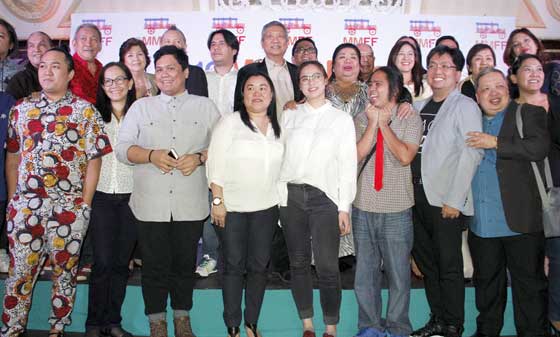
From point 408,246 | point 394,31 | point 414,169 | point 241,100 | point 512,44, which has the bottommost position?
point 408,246

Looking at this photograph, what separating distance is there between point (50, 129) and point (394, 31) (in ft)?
13.1

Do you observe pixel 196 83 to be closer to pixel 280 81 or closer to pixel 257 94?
pixel 280 81

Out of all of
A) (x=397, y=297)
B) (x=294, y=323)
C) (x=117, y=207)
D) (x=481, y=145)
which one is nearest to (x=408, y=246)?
(x=397, y=297)

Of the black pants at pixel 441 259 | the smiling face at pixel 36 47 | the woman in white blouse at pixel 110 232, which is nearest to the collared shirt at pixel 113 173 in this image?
the woman in white blouse at pixel 110 232

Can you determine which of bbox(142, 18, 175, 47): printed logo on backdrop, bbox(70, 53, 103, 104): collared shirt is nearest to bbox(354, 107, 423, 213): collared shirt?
bbox(70, 53, 103, 104): collared shirt

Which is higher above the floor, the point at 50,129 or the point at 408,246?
the point at 50,129

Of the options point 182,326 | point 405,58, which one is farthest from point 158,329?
point 405,58

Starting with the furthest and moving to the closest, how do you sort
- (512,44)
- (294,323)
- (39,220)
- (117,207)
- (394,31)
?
(394,31)
(512,44)
(294,323)
(117,207)
(39,220)

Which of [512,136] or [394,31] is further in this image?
[394,31]

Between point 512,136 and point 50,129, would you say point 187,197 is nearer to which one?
point 50,129

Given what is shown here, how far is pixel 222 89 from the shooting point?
12.5 feet

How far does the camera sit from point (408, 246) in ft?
9.12

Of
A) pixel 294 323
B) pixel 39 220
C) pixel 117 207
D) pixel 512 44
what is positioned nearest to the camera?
pixel 39 220

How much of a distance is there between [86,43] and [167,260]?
1.82 m
